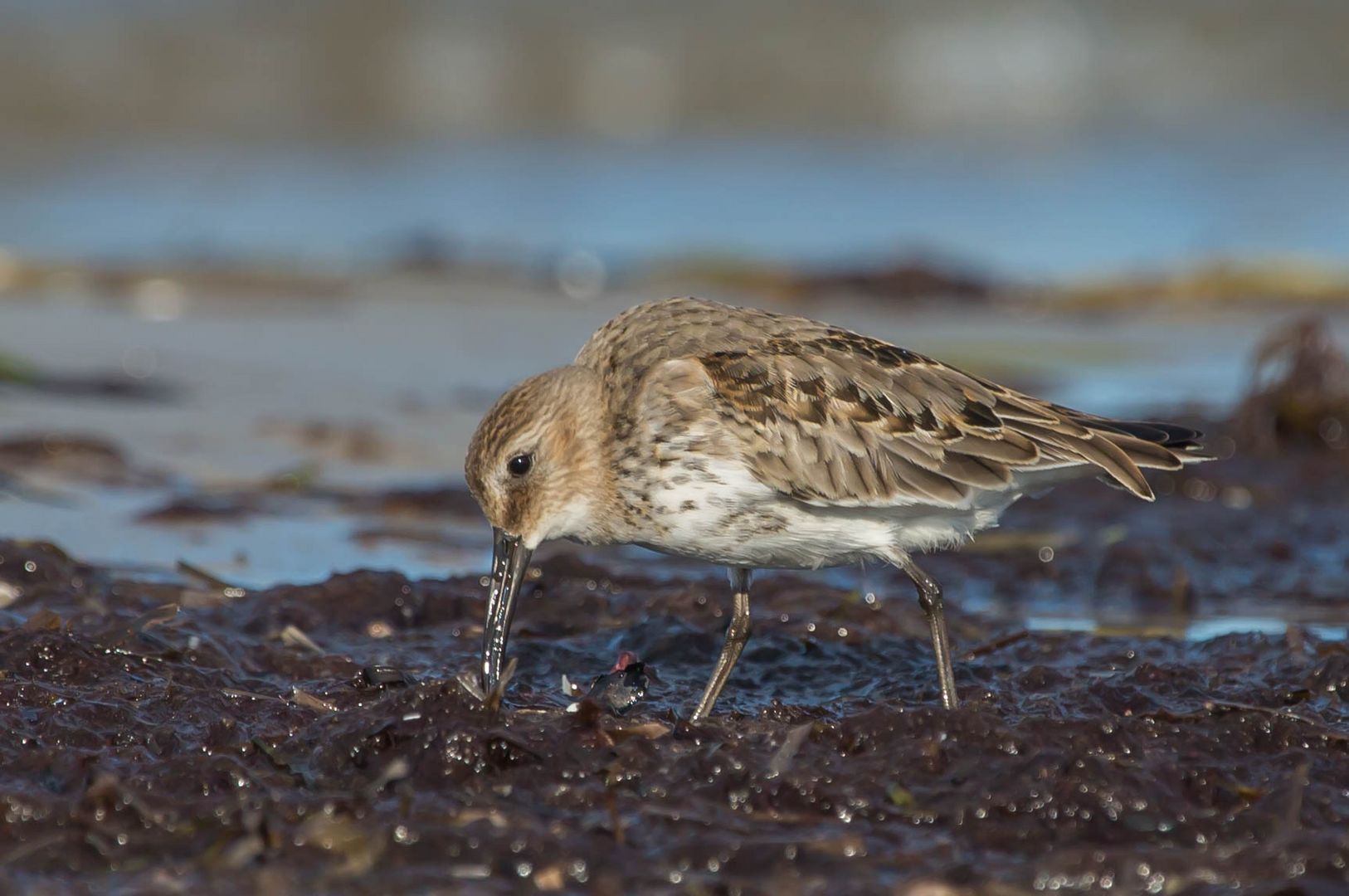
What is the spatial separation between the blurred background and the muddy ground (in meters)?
1.33

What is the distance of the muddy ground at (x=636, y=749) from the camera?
3811mm

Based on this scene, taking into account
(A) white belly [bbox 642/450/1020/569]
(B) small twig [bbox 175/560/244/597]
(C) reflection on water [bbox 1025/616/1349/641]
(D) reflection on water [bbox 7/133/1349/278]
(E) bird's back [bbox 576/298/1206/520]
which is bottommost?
(C) reflection on water [bbox 1025/616/1349/641]

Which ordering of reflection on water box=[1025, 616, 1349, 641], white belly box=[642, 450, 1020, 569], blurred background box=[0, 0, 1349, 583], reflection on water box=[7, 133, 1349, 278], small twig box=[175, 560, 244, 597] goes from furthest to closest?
reflection on water box=[7, 133, 1349, 278] < blurred background box=[0, 0, 1349, 583] < reflection on water box=[1025, 616, 1349, 641] < small twig box=[175, 560, 244, 597] < white belly box=[642, 450, 1020, 569]

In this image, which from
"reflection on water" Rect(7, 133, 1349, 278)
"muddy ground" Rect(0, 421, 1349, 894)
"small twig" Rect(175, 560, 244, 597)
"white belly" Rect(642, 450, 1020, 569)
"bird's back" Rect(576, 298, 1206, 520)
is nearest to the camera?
"muddy ground" Rect(0, 421, 1349, 894)

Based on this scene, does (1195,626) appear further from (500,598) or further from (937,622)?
(500,598)

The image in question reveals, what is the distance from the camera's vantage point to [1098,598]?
6.91 metres

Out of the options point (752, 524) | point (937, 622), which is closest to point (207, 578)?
point (752, 524)

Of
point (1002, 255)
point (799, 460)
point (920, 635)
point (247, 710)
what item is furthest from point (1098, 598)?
point (1002, 255)

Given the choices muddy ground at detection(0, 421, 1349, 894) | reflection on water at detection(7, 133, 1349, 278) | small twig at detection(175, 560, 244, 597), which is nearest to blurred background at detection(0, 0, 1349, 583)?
reflection on water at detection(7, 133, 1349, 278)

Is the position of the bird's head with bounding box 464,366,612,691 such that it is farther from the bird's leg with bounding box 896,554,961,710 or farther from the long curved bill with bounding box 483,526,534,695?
the bird's leg with bounding box 896,554,961,710

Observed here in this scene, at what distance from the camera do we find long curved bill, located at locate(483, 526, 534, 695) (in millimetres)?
5102

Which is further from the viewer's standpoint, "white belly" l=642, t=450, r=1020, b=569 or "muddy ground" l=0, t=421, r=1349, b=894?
"white belly" l=642, t=450, r=1020, b=569

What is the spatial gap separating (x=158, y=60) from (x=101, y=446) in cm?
1498

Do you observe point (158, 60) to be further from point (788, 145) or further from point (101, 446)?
point (101, 446)
